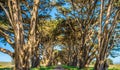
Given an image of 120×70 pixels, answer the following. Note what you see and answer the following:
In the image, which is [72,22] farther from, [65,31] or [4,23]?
[4,23]

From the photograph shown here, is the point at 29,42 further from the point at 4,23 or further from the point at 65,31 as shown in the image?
the point at 65,31

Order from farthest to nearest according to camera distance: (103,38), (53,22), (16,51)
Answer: (53,22) → (103,38) → (16,51)

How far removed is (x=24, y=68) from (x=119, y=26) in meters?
27.1

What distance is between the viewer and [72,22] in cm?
3659

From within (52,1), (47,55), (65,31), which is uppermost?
(52,1)

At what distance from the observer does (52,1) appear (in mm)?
31922

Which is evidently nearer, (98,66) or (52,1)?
(98,66)

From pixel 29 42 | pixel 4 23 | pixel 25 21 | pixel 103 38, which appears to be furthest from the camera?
pixel 25 21

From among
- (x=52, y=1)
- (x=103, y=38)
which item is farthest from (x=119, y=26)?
(x=103, y=38)

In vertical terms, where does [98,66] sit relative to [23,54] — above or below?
below

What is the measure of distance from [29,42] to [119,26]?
2592 cm

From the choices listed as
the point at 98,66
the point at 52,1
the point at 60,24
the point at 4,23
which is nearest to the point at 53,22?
the point at 60,24

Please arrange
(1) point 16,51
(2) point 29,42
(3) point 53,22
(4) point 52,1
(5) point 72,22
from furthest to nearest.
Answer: (3) point 53,22, (5) point 72,22, (4) point 52,1, (2) point 29,42, (1) point 16,51

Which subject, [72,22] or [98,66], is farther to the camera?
[72,22]
